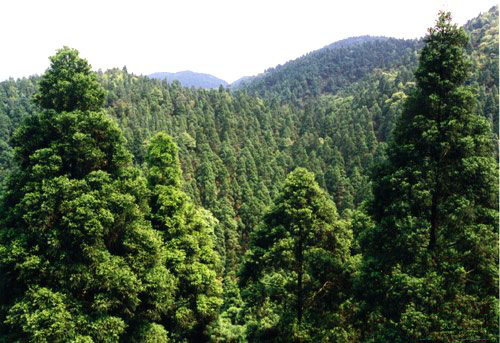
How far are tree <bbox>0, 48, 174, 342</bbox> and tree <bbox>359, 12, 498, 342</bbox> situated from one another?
27.1 ft

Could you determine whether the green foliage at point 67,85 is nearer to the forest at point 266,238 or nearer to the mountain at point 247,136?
the forest at point 266,238

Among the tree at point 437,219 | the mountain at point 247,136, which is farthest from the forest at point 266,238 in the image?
the mountain at point 247,136

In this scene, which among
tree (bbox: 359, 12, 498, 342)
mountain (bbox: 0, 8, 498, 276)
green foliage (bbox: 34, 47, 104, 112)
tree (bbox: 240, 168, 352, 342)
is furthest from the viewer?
mountain (bbox: 0, 8, 498, 276)

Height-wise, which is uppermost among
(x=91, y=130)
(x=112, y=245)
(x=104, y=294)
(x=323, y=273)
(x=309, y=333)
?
(x=91, y=130)

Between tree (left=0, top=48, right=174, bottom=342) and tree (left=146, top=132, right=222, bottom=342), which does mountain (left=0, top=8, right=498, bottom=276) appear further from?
tree (left=0, top=48, right=174, bottom=342)

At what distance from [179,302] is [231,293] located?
76.5ft

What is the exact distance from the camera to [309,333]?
1552 cm

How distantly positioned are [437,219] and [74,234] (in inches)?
476

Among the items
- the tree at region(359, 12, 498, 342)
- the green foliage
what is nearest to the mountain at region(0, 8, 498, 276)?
the tree at region(359, 12, 498, 342)

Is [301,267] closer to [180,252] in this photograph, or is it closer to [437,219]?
[180,252]

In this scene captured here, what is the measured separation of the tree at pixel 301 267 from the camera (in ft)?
52.4

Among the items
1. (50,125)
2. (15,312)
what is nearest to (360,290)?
(15,312)

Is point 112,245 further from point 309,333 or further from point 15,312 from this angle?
point 309,333

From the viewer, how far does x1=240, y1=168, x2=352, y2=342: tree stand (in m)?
16.0
